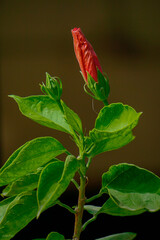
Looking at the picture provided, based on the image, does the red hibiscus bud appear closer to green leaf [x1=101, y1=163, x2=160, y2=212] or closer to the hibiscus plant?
the hibiscus plant

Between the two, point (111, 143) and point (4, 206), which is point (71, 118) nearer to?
point (111, 143)

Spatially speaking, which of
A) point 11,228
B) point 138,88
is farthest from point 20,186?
point 138,88

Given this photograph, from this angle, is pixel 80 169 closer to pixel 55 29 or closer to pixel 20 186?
pixel 20 186

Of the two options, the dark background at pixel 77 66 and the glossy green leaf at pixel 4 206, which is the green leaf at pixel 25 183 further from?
the dark background at pixel 77 66

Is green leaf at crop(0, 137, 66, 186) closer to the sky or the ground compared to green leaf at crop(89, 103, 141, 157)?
closer to the ground

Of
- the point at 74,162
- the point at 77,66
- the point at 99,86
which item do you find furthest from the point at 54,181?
the point at 77,66

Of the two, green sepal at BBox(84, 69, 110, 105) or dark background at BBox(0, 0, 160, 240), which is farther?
dark background at BBox(0, 0, 160, 240)

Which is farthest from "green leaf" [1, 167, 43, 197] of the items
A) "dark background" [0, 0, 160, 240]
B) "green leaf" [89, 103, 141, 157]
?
"dark background" [0, 0, 160, 240]
